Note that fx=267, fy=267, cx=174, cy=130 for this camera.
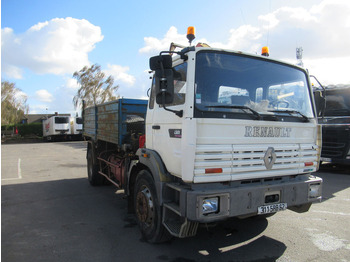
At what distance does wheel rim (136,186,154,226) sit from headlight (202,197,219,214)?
1.00 meters

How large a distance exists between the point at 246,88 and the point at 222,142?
90cm

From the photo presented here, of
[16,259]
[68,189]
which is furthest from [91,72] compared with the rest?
[16,259]

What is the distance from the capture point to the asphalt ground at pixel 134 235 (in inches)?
136

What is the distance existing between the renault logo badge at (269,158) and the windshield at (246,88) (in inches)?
16.4

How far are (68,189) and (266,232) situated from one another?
5.20 meters

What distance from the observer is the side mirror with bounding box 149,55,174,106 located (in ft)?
9.89

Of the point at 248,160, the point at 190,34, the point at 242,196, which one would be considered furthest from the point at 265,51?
the point at 242,196

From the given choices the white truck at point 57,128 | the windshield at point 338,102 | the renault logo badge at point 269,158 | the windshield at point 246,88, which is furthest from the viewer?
the white truck at point 57,128

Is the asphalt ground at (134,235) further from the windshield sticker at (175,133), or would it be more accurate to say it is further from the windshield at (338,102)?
the windshield at (338,102)

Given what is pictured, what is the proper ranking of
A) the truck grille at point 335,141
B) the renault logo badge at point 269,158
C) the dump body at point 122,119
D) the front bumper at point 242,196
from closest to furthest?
the front bumper at point 242,196 → the renault logo badge at point 269,158 → the dump body at point 122,119 → the truck grille at point 335,141

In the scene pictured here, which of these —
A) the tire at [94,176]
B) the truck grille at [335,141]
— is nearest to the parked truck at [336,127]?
the truck grille at [335,141]

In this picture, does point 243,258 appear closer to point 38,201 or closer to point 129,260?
point 129,260

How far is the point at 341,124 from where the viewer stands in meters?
8.53

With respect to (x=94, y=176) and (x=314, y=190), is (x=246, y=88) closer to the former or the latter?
(x=314, y=190)
